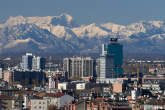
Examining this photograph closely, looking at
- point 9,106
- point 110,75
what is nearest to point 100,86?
point 110,75

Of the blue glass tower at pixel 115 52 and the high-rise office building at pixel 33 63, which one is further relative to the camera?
the high-rise office building at pixel 33 63

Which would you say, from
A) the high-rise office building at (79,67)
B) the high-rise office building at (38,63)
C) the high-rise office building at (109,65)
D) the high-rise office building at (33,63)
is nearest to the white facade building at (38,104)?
the high-rise office building at (109,65)

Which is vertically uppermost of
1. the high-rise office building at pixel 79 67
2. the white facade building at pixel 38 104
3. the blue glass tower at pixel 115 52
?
the blue glass tower at pixel 115 52

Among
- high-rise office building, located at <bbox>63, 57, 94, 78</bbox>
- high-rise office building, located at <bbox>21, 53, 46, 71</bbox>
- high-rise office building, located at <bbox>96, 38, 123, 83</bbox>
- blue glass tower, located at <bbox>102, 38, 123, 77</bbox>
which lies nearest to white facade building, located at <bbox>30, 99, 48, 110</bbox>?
high-rise office building, located at <bbox>96, 38, 123, 83</bbox>

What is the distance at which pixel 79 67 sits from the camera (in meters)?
156

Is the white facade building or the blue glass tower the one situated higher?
the blue glass tower

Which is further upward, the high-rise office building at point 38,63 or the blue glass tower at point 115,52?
the blue glass tower at point 115,52

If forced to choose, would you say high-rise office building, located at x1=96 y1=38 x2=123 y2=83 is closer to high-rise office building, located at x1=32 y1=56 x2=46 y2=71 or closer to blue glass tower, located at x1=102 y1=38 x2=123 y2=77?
blue glass tower, located at x1=102 y1=38 x2=123 y2=77

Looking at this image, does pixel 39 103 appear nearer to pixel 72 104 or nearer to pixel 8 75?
pixel 72 104

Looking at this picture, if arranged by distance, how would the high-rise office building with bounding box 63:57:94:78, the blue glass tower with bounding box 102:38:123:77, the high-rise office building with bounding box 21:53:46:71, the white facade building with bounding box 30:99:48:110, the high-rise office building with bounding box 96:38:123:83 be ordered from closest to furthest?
the white facade building with bounding box 30:99:48:110, the high-rise office building with bounding box 96:38:123:83, the high-rise office building with bounding box 63:57:94:78, the blue glass tower with bounding box 102:38:123:77, the high-rise office building with bounding box 21:53:46:71

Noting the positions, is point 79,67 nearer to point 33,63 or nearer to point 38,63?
point 38,63

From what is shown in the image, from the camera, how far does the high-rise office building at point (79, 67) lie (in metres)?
154

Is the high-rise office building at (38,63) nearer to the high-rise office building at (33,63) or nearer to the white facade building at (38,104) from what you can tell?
the high-rise office building at (33,63)

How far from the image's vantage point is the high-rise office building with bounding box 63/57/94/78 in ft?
505
